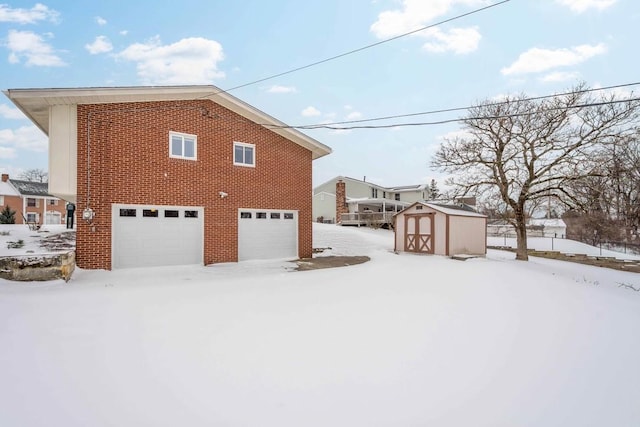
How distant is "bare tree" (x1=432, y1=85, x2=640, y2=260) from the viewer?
1602 cm

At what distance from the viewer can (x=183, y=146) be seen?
12391 mm

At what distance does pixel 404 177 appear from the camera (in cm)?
5962

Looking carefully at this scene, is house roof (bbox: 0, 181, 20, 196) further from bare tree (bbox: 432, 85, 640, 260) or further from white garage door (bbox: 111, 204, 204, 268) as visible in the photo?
bare tree (bbox: 432, 85, 640, 260)

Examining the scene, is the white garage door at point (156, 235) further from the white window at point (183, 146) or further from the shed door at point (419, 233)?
the shed door at point (419, 233)

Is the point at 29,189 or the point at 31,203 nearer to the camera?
the point at 31,203

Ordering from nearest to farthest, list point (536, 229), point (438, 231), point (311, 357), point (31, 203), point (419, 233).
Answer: point (311, 357), point (438, 231), point (419, 233), point (536, 229), point (31, 203)

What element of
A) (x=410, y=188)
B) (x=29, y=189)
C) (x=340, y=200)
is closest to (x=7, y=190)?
(x=29, y=189)

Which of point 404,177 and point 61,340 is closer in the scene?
point 61,340

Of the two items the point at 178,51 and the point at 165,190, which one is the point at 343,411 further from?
the point at 178,51

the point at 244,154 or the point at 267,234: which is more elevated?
the point at 244,154

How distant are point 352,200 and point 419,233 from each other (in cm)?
1914

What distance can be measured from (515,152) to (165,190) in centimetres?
1740

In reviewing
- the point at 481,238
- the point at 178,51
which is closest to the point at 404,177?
the point at 481,238

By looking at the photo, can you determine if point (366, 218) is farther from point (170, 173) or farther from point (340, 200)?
point (170, 173)
